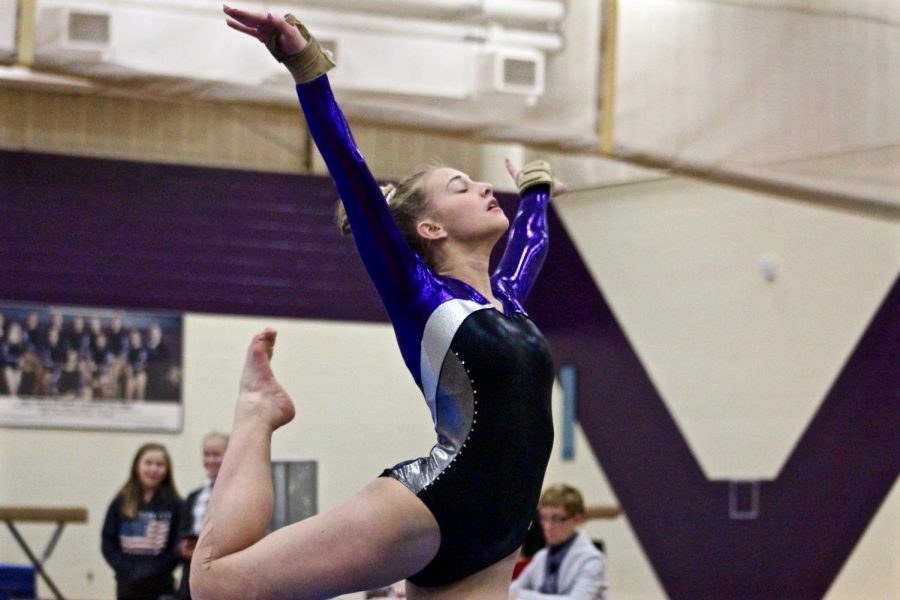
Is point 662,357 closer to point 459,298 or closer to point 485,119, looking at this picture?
point 485,119

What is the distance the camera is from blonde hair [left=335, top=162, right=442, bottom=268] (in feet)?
8.01

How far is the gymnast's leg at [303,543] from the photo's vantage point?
209 centimetres

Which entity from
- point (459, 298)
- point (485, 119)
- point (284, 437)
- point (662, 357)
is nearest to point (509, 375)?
point (459, 298)

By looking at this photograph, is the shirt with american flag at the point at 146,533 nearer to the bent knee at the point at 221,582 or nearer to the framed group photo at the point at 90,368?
the framed group photo at the point at 90,368

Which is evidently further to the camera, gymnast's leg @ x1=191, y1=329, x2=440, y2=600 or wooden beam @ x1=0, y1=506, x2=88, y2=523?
wooden beam @ x1=0, y1=506, x2=88, y2=523

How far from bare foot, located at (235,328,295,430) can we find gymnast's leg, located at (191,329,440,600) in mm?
103

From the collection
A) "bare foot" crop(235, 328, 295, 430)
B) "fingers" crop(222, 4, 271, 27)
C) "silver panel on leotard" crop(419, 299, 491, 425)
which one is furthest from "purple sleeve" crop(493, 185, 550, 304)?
"fingers" crop(222, 4, 271, 27)

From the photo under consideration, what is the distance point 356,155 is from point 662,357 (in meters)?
6.75

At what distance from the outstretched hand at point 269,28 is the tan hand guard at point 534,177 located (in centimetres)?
96

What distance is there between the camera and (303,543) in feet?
6.87

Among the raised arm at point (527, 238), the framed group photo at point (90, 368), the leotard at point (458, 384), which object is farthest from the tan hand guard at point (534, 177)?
the framed group photo at point (90, 368)

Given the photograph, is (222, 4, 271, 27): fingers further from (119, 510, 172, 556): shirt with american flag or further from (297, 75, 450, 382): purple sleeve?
(119, 510, 172, 556): shirt with american flag

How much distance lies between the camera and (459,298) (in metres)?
2.29

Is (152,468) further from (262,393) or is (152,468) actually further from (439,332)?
(439,332)
